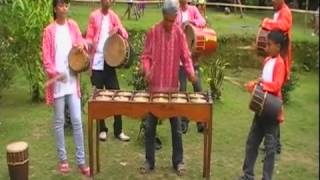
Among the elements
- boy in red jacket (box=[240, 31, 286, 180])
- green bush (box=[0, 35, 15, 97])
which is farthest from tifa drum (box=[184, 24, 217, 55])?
green bush (box=[0, 35, 15, 97])

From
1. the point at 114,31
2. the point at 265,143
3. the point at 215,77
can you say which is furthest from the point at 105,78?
the point at 215,77

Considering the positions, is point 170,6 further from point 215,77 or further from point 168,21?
point 215,77

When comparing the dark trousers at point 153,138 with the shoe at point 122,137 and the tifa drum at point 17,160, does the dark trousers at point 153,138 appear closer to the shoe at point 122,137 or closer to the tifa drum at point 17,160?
the shoe at point 122,137

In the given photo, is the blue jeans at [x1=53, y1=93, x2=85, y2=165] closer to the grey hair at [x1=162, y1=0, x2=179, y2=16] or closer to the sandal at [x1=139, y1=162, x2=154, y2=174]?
the sandal at [x1=139, y1=162, x2=154, y2=174]

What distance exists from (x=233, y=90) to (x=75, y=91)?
16.0 feet

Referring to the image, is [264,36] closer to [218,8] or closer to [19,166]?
[19,166]

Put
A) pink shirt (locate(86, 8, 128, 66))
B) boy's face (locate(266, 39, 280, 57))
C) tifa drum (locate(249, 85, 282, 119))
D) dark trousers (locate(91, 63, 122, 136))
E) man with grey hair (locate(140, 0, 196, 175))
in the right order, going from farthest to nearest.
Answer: dark trousers (locate(91, 63, 122, 136)) < pink shirt (locate(86, 8, 128, 66)) < man with grey hair (locate(140, 0, 196, 175)) < boy's face (locate(266, 39, 280, 57)) < tifa drum (locate(249, 85, 282, 119))

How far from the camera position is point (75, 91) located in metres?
5.10

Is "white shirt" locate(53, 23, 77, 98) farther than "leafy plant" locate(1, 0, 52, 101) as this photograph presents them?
No

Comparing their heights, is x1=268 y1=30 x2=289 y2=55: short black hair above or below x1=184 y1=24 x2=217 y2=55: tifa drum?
above

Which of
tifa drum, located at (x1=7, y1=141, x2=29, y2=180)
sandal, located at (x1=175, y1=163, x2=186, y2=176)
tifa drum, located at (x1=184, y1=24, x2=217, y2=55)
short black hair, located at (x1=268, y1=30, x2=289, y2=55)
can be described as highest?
short black hair, located at (x1=268, y1=30, x2=289, y2=55)

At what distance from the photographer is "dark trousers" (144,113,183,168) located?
528 centimetres

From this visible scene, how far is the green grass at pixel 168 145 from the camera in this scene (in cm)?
546

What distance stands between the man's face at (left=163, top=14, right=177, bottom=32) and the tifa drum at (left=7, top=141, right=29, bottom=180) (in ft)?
5.52
